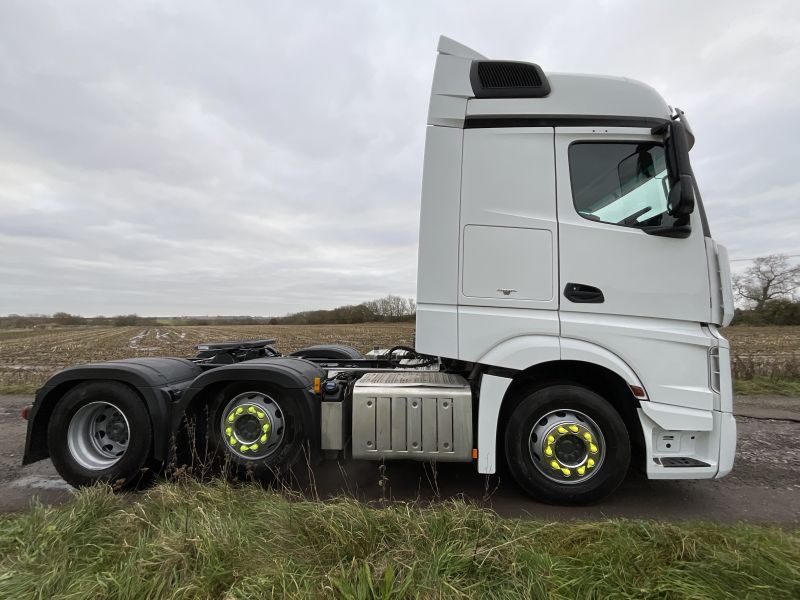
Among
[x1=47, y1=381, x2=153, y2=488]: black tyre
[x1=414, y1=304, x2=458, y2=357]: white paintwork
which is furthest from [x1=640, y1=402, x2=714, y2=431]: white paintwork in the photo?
[x1=47, y1=381, x2=153, y2=488]: black tyre

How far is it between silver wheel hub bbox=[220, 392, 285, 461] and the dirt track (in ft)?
2.15

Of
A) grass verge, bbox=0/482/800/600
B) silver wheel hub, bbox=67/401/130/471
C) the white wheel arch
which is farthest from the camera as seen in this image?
silver wheel hub, bbox=67/401/130/471

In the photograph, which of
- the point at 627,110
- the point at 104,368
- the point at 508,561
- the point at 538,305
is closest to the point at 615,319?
the point at 538,305

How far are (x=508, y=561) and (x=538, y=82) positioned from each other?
3.39m

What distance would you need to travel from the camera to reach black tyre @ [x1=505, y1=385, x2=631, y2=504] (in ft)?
10.5

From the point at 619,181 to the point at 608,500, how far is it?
262 centimetres

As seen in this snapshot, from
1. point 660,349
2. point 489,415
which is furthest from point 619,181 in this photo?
point 489,415

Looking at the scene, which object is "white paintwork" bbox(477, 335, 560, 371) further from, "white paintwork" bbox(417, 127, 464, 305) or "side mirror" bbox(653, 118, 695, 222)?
"side mirror" bbox(653, 118, 695, 222)

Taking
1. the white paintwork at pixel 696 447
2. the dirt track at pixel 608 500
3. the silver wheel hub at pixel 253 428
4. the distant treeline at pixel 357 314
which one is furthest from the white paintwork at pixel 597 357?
the distant treeline at pixel 357 314

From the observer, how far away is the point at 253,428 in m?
3.53

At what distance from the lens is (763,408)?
681 cm

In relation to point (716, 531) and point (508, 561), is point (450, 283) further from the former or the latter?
point (716, 531)

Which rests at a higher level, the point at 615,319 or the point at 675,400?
the point at 615,319

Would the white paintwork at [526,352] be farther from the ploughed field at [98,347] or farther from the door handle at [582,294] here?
the ploughed field at [98,347]
